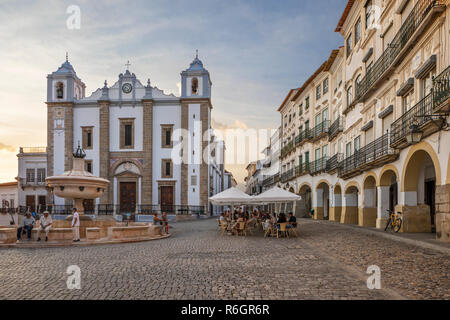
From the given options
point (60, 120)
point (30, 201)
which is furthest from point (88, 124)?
point (30, 201)

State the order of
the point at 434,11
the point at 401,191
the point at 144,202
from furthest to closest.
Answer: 1. the point at 144,202
2. the point at 401,191
3. the point at 434,11

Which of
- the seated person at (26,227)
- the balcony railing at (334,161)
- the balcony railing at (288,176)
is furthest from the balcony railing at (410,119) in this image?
the balcony railing at (288,176)

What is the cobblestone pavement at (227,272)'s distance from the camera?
6.42 metres

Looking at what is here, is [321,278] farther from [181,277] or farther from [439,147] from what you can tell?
[439,147]

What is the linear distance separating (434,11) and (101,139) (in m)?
36.5

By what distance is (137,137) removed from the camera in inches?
1682

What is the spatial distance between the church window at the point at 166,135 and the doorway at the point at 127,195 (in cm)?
544

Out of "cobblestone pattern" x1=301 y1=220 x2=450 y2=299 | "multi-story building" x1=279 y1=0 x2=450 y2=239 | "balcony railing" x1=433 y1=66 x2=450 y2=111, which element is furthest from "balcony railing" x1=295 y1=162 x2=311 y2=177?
"balcony railing" x1=433 y1=66 x2=450 y2=111

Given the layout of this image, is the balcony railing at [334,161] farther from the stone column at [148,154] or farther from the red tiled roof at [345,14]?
the stone column at [148,154]

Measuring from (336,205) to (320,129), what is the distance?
21.7ft

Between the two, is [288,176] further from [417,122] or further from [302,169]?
[417,122]

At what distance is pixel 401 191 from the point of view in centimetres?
1572

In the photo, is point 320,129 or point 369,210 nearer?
point 369,210
